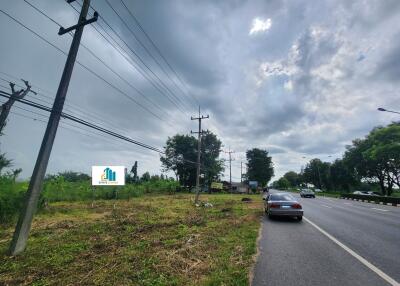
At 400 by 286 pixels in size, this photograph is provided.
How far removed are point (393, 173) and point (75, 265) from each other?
62.6 metres

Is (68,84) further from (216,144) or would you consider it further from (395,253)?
(216,144)

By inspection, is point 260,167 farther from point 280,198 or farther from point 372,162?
point 280,198

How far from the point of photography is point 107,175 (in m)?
27.5

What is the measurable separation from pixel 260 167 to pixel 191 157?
41843 mm

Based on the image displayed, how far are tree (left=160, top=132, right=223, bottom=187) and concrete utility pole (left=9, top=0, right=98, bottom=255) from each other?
61344mm

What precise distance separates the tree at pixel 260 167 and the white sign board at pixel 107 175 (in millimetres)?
81034

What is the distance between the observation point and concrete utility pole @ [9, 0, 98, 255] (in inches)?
308

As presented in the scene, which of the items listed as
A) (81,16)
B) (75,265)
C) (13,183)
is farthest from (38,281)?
(13,183)

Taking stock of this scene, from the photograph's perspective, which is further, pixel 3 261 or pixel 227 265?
pixel 3 261

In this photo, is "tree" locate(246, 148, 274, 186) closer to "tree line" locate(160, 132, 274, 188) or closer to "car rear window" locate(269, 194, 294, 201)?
"tree line" locate(160, 132, 274, 188)

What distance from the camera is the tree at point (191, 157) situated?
71.2 m

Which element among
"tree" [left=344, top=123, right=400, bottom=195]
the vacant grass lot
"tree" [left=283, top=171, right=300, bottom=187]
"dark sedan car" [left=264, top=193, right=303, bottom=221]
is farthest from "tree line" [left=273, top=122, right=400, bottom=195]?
"tree" [left=283, top=171, right=300, bottom=187]

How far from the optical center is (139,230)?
11203mm

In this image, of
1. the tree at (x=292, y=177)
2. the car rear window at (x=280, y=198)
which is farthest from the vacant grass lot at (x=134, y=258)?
the tree at (x=292, y=177)
